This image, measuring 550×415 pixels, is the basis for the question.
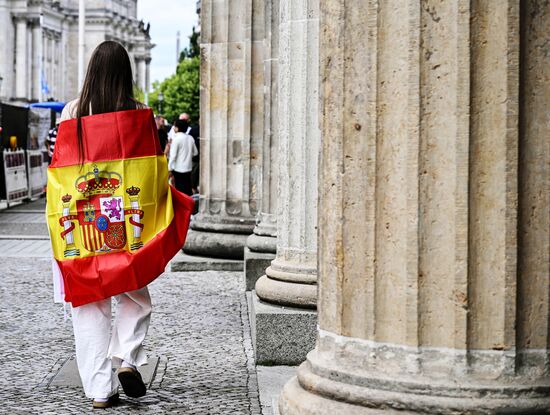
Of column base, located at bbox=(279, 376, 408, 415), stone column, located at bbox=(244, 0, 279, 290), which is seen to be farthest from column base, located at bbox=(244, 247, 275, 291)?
column base, located at bbox=(279, 376, 408, 415)

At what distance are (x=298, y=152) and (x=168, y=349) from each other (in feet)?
5.09

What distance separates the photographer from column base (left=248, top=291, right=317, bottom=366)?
7488mm

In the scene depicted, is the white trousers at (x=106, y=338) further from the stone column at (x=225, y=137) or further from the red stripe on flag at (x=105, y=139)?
the stone column at (x=225, y=137)

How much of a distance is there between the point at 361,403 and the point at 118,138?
8.70 ft

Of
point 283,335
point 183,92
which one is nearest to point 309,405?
point 283,335

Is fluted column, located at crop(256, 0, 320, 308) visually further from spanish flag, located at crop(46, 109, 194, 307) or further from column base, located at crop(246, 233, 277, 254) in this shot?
column base, located at crop(246, 233, 277, 254)

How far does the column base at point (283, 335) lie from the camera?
7488 mm

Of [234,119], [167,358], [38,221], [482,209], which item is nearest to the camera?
[482,209]

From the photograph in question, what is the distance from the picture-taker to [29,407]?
6.39 meters

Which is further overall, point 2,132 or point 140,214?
point 2,132

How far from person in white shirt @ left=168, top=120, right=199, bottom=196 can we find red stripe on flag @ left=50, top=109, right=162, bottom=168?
1556 cm

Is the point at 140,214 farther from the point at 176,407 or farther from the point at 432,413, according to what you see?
the point at 432,413

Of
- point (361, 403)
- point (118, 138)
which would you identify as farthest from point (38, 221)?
point (361, 403)

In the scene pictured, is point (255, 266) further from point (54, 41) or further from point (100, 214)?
point (54, 41)
